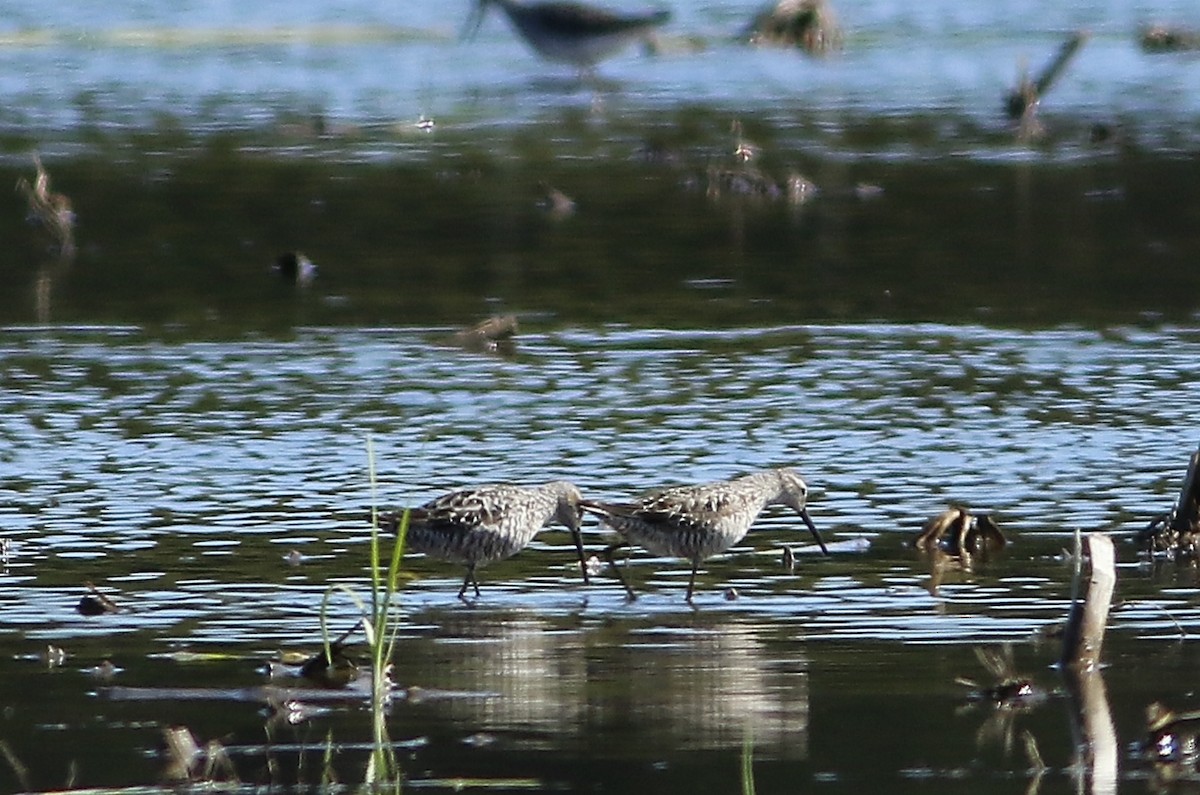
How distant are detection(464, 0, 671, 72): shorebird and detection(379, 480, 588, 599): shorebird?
1862cm

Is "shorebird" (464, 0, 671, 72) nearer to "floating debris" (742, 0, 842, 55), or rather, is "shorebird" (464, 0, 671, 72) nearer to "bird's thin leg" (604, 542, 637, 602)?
"floating debris" (742, 0, 842, 55)

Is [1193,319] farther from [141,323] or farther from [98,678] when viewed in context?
[98,678]

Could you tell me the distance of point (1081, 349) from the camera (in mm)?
15148

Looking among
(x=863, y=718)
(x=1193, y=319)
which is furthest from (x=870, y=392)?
(x=863, y=718)

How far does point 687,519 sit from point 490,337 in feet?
18.9

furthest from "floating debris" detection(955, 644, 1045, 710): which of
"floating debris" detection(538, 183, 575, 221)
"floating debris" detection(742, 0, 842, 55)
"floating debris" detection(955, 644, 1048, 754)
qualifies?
"floating debris" detection(742, 0, 842, 55)

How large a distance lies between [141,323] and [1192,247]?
733 cm

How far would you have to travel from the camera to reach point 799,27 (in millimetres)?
33938

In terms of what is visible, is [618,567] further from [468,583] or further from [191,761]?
[191,761]

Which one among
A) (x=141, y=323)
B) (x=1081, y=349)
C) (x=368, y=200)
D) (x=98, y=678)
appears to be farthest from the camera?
(x=368, y=200)

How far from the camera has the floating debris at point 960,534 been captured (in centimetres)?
1039

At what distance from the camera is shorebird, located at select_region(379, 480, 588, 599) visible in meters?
9.87

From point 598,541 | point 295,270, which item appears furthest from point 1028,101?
point 598,541

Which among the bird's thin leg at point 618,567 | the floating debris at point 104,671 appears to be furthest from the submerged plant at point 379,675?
the bird's thin leg at point 618,567
